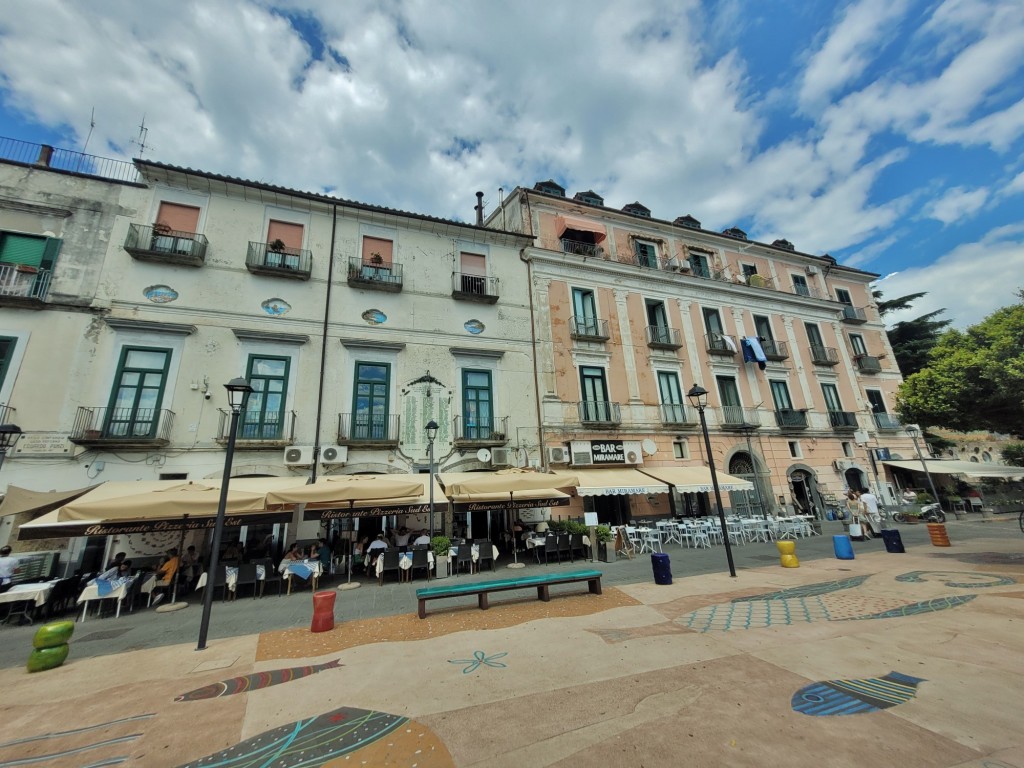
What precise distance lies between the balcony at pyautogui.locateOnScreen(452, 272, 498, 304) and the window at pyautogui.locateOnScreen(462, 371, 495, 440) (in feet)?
10.3

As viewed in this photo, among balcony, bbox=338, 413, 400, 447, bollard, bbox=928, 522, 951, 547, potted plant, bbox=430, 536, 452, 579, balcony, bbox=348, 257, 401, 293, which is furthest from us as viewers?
balcony, bbox=348, 257, 401, 293

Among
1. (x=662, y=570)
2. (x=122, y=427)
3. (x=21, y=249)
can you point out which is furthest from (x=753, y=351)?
(x=21, y=249)

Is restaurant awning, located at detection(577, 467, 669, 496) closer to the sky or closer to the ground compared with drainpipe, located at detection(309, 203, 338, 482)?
closer to the ground

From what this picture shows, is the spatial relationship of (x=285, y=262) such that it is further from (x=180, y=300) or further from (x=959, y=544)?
Answer: (x=959, y=544)

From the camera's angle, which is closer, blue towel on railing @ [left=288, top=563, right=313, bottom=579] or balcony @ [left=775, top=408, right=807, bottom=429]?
blue towel on railing @ [left=288, top=563, right=313, bottom=579]

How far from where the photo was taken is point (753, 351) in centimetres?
2002

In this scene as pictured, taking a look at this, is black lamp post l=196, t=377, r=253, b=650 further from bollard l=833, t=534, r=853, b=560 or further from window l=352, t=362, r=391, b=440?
bollard l=833, t=534, r=853, b=560

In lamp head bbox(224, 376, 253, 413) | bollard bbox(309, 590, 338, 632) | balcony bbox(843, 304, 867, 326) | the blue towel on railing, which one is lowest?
bollard bbox(309, 590, 338, 632)

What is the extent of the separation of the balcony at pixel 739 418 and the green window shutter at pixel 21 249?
25.1 m

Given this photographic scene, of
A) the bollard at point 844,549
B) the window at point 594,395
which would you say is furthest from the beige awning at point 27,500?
the bollard at point 844,549

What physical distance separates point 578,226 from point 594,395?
8031 millimetres

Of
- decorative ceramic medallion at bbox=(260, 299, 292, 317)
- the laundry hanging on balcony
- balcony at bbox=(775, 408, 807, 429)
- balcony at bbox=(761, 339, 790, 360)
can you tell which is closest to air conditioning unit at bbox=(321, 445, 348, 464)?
decorative ceramic medallion at bbox=(260, 299, 292, 317)

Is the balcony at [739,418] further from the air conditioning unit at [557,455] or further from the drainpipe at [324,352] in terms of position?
the drainpipe at [324,352]

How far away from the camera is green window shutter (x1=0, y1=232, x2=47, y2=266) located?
1207 centimetres
